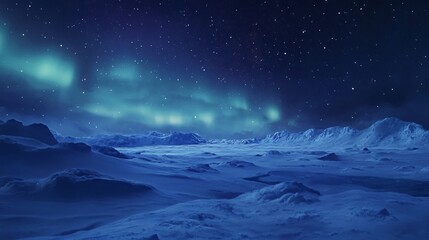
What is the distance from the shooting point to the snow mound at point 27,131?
81.8 ft

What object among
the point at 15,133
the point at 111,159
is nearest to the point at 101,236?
the point at 111,159

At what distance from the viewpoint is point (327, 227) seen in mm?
9125

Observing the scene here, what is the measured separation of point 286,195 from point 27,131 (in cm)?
2257

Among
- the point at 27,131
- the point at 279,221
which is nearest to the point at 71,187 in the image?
the point at 279,221

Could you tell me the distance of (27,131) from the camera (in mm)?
25641

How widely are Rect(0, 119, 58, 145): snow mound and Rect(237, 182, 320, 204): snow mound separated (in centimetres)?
1941

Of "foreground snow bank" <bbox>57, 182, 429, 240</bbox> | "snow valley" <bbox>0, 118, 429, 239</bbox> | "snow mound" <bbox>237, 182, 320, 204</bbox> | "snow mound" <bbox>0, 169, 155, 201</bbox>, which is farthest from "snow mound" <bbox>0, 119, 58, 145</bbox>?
"snow mound" <bbox>237, 182, 320, 204</bbox>

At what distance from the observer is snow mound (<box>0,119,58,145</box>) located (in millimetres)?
24938

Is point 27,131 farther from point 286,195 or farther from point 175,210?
point 286,195

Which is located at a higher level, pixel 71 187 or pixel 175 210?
pixel 71 187

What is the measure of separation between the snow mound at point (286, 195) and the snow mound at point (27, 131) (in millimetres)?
19412

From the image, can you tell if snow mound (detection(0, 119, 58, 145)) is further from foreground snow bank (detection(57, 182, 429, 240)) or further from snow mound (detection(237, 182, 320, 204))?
snow mound (detection(237, 182, 320, 204))

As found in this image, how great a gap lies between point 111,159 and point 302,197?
15.3 meters

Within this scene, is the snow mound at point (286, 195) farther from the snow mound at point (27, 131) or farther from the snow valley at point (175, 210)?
the snow mound at point (27, 131)
